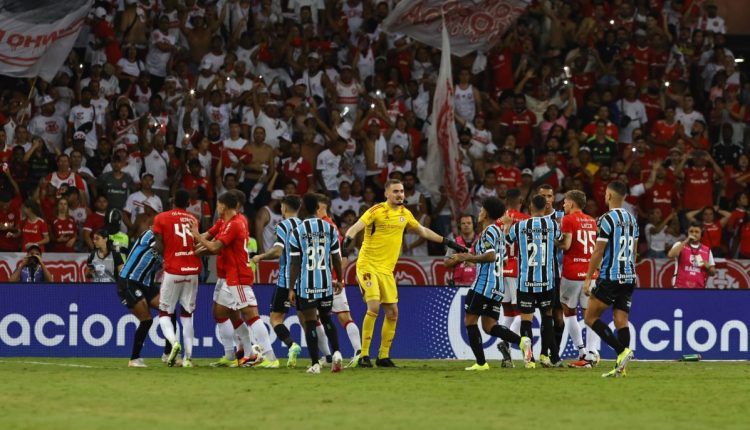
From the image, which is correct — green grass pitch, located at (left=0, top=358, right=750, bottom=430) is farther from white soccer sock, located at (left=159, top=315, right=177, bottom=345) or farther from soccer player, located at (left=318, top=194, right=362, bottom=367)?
soccer player, located at (left=318, top=194, right=362, bottom=367)

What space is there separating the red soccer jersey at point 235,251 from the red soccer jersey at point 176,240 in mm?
430

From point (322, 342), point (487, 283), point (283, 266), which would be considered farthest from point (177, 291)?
point (487, 283)

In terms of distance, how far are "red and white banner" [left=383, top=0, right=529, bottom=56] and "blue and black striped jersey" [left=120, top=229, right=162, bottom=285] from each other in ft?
31.6

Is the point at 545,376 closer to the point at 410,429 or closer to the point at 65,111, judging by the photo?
the point at 410,429

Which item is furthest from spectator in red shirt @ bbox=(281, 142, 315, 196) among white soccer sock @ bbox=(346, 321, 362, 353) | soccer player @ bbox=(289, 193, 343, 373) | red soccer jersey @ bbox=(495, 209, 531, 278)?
soccer player @ bbox=(289, 193, 343, 373)

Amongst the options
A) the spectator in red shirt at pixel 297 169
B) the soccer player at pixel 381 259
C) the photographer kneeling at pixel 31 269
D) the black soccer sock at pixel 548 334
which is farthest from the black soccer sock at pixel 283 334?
the spectator in red shirt at pixel 297 169

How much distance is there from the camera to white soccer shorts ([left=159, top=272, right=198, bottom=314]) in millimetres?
17766

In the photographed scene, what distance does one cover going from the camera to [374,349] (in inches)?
850

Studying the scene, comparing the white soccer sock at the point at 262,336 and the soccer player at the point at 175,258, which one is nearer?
the white soccer sock at the point at 262,336

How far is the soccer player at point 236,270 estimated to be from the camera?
17.5m

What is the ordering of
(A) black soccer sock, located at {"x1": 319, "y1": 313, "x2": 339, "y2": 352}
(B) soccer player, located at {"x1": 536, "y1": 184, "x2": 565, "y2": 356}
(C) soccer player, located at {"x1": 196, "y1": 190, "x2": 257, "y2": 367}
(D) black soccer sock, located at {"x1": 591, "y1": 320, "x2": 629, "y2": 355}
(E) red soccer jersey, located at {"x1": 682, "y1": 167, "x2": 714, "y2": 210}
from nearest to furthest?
(D) black soccer sock, located at {"x1": 591, "y1": 320, "x2": 629, "y2": 355} < (A) black soccer sock, located at {"x1": 319, "y1": 313, "x2": 339, "y2": 352} < (C) soccer player, located at {"x1": 196, "y1": 190, "x2": 257, "y2": 367} < (B) soccer player, located at {"x1": 536, "y1": 184, "x2": 565, "y2": 356} < (E) red soccer jersey, located at {"x1": 682, "y1": 167, "x2": 714, "y2": 210}

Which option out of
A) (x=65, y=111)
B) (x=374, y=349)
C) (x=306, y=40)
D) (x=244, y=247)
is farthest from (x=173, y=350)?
(x=306, y=40)

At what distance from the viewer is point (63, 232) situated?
22953 mm

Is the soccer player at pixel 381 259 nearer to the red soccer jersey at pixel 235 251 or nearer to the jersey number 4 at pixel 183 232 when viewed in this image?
the red soccer jersey at pixel 235 251
